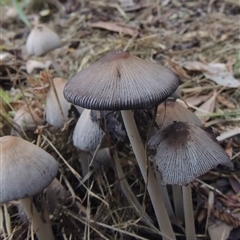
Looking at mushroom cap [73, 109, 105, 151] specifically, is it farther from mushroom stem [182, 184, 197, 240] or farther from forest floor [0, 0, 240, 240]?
mushroom stem [182, 184, 197, 240]

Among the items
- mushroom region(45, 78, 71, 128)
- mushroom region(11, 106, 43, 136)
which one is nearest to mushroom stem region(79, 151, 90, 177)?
mushroom region(45, 78, 71, 128)

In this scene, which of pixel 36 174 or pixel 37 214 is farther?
pixel 37 214

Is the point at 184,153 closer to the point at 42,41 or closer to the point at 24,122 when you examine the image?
the point at 24,122

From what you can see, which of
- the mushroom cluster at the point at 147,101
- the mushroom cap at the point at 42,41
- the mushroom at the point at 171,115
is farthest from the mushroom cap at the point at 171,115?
the mushroom cap at the point at 42,41

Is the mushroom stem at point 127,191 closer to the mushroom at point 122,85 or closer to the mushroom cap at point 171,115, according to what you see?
the mushroom cap at point 171,115

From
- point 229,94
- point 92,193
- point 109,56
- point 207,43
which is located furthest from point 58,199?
point 207,43

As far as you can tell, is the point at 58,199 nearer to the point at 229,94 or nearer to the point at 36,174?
the point at 36,174
